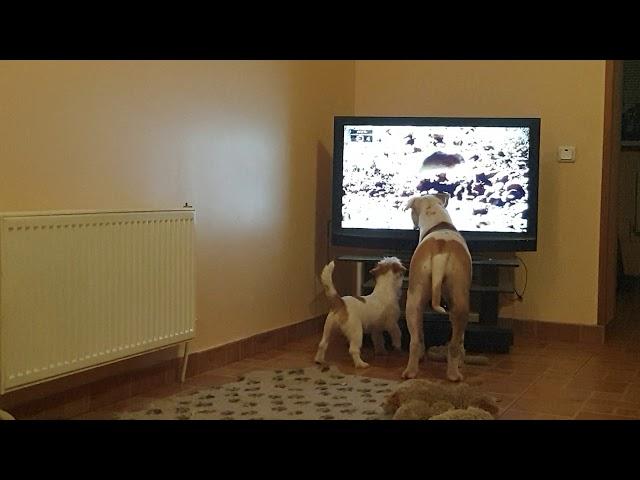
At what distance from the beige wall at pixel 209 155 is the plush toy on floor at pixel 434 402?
3.68 feet

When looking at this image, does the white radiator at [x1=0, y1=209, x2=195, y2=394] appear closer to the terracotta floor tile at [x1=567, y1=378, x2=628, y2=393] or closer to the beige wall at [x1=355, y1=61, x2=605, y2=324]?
the terracotta floor tile at [x1=567, y1=378, x2=628, y2=393]

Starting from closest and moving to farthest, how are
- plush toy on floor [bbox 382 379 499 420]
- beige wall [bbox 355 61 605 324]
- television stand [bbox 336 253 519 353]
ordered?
plush toy on floor [bbox 382 379 499 420] < television stand [bbox 336 253 519 353] < beige wall [bbox 355 61 605 324]

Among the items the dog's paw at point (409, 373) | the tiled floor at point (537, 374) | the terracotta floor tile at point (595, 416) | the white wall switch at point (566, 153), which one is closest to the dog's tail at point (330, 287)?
the tiled floor at point (537, 374)

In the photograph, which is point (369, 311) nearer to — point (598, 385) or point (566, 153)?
point (598, 385)

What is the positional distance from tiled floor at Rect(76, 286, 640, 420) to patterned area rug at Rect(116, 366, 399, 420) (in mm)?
124

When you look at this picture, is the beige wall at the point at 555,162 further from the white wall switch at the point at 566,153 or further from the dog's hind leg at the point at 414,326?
the dog's hind leg at the point at 414,326

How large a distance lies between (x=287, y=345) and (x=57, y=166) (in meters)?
1.90

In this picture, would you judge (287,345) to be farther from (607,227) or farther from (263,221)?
(607,227)

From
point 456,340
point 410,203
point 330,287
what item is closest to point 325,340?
point 330,287

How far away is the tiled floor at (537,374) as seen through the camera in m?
3.22

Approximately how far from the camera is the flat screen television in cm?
438

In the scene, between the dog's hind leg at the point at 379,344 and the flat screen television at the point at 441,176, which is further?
the flat screen television at the point at 441,176

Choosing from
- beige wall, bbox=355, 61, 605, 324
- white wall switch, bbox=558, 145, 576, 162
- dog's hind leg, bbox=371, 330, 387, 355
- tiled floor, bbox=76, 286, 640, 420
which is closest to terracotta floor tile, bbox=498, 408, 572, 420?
tiled floor, bbox=76, 286, 640, 420
